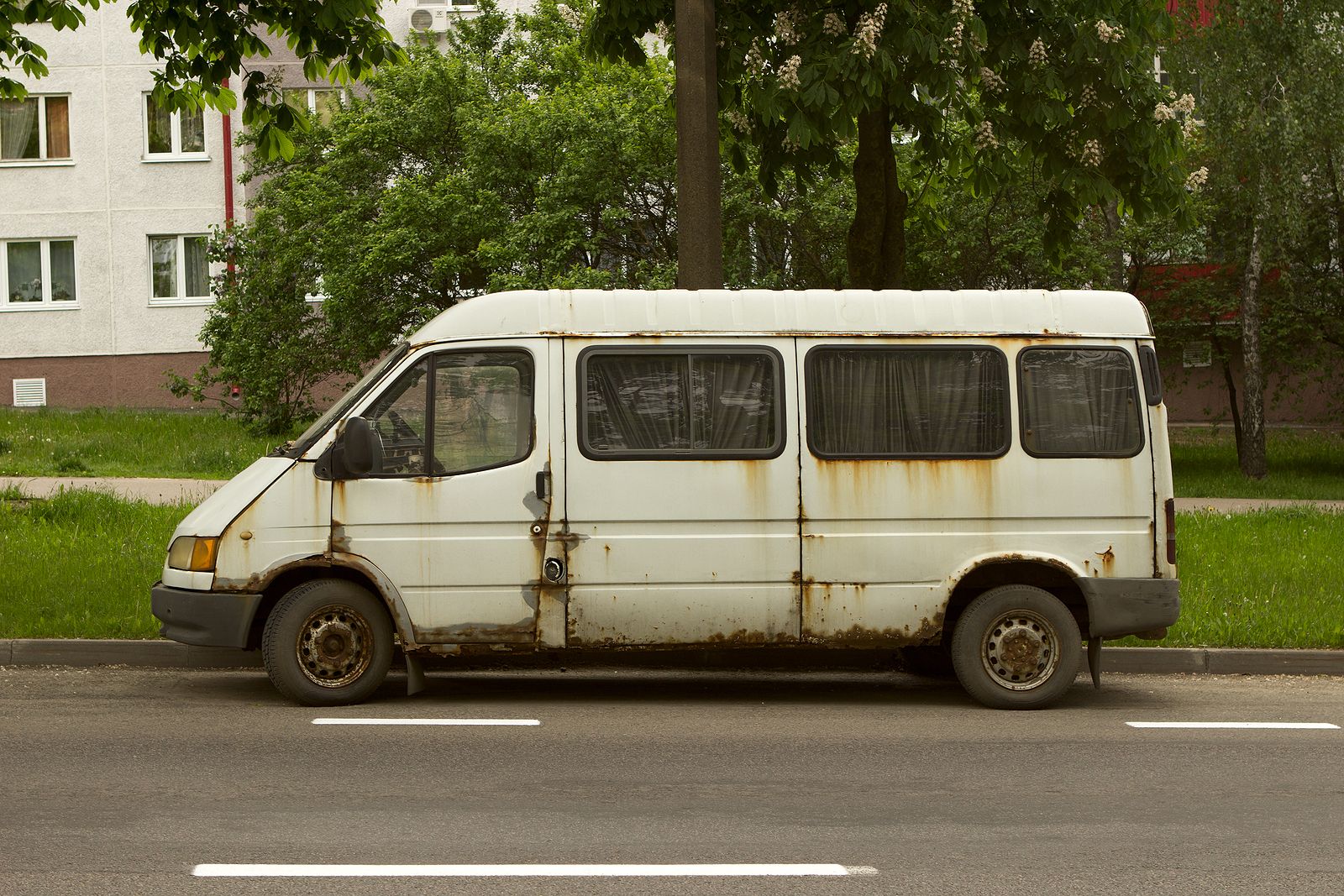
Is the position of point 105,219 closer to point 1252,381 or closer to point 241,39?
point 1252,381

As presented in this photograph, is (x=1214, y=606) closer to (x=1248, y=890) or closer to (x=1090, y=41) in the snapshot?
(x=1090, y=41)

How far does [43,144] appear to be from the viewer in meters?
34.8

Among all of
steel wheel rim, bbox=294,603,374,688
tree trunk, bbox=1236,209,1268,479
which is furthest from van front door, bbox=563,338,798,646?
tree trunk, bbox=1236,209,1268,479

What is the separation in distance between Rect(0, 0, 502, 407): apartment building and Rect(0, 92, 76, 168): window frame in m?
0.03

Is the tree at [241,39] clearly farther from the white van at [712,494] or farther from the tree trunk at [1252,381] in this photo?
the tree trunk at [1252,381]

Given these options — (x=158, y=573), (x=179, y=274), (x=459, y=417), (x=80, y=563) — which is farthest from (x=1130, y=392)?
(x=179, y=274)

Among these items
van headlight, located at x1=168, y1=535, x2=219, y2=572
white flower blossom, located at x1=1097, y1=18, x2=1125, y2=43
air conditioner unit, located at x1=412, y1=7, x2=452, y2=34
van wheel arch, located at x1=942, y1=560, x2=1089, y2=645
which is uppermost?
air conditioner unit, located at x1=412, y1=7, x2=452, y2=34

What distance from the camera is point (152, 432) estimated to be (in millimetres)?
25672

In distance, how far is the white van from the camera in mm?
8602

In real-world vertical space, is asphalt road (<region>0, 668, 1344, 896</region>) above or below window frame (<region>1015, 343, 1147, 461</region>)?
below

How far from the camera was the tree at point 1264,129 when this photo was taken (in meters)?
23.0

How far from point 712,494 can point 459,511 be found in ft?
4.47

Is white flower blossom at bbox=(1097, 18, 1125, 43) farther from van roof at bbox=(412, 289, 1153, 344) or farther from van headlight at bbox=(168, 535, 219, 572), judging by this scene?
van headlight at bbox=(168, 535, 219, 572)

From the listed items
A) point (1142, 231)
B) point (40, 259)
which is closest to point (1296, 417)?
point (1142, 231)
